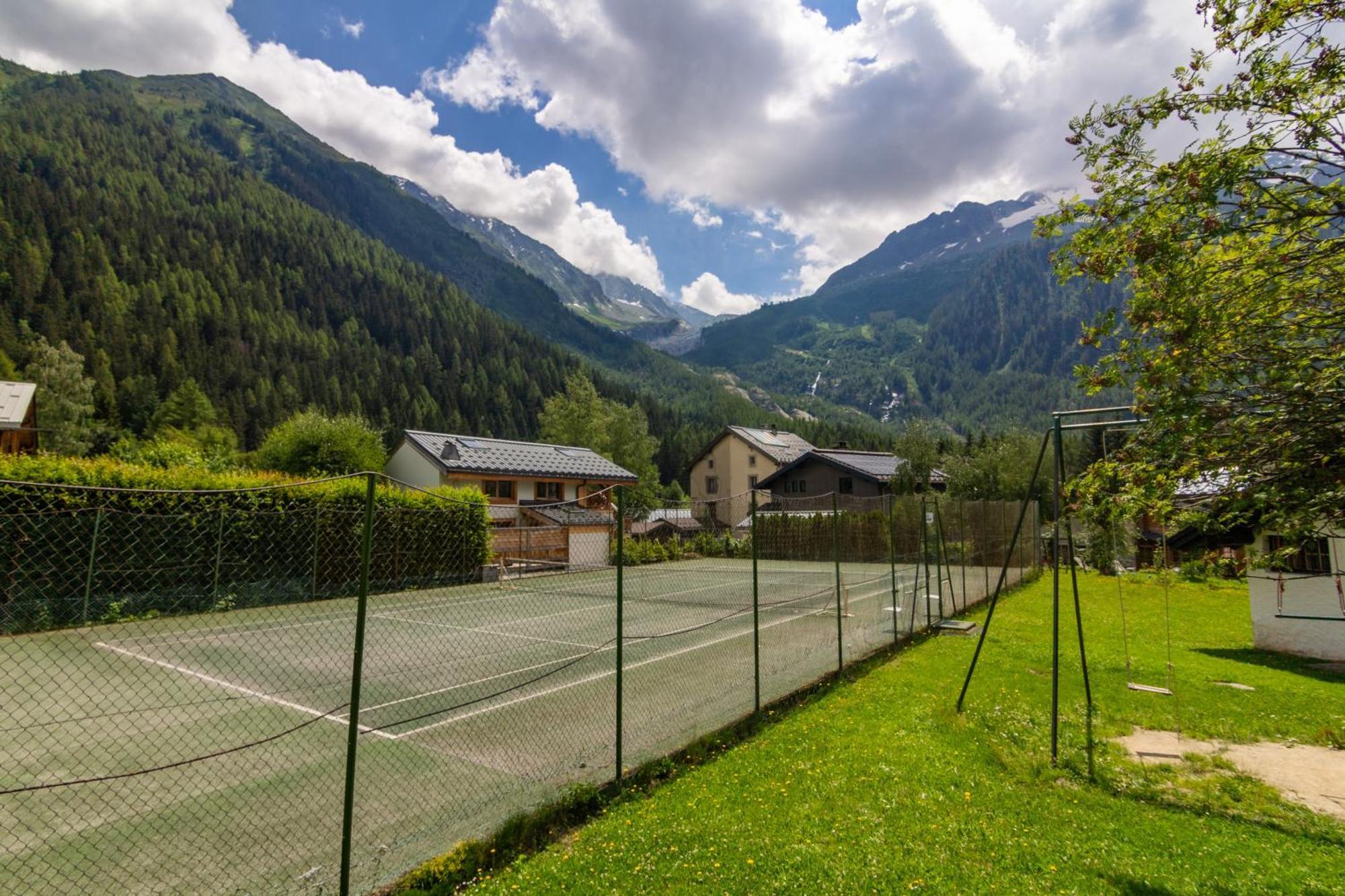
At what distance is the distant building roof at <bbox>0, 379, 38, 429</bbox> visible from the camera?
21812 mm

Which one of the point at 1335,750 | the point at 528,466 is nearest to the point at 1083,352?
the point at 528,466

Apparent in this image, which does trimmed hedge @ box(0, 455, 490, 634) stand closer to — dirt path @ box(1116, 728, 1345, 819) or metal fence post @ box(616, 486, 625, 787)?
metal fence post @ box(616, 486, 625, 787)

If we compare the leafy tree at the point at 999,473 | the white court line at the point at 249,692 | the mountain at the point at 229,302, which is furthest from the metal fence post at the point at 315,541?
the mountain at the point at 229,302

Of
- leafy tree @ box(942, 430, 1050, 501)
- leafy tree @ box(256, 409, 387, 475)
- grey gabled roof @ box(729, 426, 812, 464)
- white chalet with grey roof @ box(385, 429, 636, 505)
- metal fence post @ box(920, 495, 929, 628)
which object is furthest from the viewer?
grey gabled roof @ box(729, 426, 812, 464)

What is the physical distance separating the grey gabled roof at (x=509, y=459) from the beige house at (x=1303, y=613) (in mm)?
28660

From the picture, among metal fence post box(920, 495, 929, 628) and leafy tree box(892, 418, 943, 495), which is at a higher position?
leafy tree box(892, 418, 943, 495)

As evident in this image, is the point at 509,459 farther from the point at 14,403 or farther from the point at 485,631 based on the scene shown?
the point at 485,631

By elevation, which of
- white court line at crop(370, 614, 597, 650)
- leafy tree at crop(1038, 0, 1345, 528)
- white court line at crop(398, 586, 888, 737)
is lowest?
white court line at crop(370, 614, 597, 650)

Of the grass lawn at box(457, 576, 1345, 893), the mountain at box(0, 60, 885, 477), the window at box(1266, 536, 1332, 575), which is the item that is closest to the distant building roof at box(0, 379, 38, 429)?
the grass lawn at box(457, 576, 1345, 893)

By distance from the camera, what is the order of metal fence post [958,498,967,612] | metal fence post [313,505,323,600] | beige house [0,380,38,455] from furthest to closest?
beige house [0,380,38,455] < metal fence post [958,498,967,612] < metal fence post [313,505,323,600]

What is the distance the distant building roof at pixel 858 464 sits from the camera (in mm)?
45594

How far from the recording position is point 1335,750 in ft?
20.5

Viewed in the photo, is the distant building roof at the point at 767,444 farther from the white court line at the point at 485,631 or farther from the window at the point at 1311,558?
the white court line at the point at 485,631

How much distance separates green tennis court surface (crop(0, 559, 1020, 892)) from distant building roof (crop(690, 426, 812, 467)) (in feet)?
151
